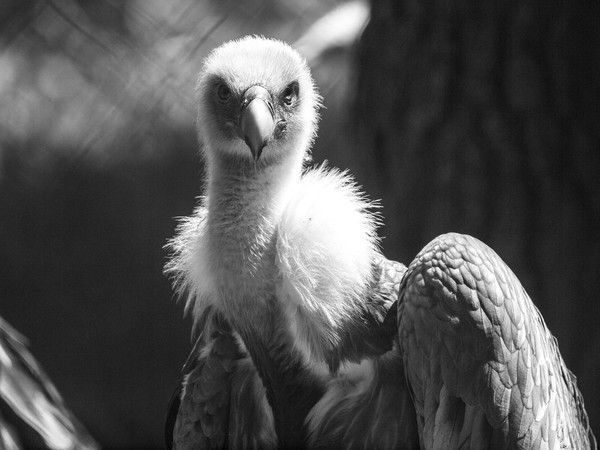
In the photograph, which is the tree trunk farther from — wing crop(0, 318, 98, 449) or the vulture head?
wing crop(0, 318, 98, 449)

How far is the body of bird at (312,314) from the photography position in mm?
2646

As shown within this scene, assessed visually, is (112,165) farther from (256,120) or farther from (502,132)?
(256,120)

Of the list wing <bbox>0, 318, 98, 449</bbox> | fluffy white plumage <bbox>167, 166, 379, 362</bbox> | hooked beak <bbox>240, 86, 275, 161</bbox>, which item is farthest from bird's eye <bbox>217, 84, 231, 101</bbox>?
wing <bbox>0, 318, 98, 449</bbox>

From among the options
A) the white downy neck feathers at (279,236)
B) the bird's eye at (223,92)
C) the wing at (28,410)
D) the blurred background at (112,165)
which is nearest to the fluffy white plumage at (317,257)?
the white downy neck feathers at (279,236)

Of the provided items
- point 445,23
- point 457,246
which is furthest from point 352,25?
point 457,246

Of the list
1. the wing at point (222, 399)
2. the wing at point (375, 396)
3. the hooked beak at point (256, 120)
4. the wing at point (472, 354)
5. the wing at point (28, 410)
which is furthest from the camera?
the wing at point (222, 399)

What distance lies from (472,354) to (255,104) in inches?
27.7

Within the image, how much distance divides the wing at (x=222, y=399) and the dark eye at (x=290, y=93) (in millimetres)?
541

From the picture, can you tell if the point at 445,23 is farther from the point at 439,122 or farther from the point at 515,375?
the point at 515,375

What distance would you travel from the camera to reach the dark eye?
9.71 ft

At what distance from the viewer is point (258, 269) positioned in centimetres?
280

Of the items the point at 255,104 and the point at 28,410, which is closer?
the point at 28,410

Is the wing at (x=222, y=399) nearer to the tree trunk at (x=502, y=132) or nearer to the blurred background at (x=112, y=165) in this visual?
the tree trunk at (x=502, y=132)

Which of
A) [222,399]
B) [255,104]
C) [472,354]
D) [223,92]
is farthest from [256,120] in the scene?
[222,399]
